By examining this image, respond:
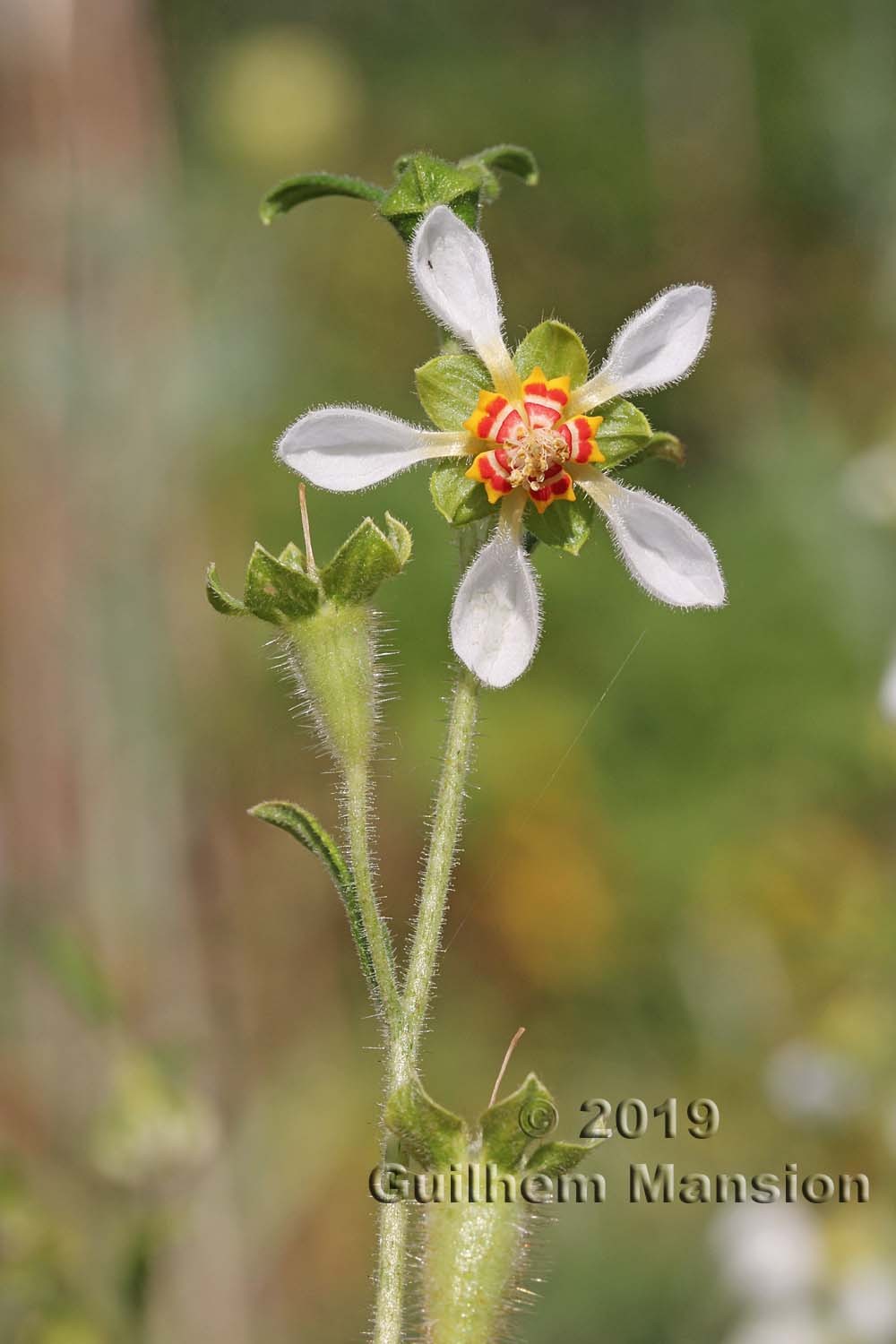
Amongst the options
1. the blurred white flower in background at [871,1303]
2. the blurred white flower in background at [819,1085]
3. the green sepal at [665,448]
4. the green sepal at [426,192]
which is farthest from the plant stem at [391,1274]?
the blurred white flower in background at [871,1303]

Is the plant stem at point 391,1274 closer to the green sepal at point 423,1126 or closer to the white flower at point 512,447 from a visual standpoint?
the green sepal at point 423,1126

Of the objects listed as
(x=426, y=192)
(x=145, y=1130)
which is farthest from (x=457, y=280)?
(x=145, y=1130)

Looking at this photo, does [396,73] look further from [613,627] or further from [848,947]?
[848,947]

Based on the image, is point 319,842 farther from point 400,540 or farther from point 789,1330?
point 789,1330

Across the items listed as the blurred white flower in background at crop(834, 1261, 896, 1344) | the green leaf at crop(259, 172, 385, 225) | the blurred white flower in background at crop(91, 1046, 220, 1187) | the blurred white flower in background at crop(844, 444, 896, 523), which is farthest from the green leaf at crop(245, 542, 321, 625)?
the blurred white flower in background at crop(834, 1261, 896, 1344)

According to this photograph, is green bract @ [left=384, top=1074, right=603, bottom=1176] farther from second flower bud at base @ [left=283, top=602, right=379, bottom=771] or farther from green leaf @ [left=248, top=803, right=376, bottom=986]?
second flower bud at base @ [left=283, top=602, right=379, bottom=771]

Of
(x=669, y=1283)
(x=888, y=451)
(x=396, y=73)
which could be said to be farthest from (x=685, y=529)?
(x=396, y=73)
